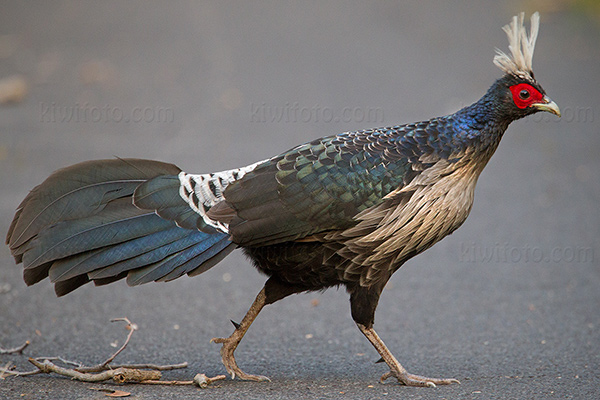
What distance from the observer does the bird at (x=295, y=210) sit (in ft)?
14.8

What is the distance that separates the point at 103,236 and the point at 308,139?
5.71 m

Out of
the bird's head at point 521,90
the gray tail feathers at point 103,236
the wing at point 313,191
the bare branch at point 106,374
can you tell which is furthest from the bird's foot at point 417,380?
the bird's head at point 521,90

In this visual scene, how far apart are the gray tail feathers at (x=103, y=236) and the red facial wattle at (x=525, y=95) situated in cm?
192

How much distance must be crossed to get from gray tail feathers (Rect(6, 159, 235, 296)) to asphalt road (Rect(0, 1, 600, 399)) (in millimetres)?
673

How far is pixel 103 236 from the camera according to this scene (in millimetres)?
4492

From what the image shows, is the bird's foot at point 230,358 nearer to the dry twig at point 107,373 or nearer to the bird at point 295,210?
the bird at point 295,210

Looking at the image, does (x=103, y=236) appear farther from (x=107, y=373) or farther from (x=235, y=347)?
(x=235, y=347)

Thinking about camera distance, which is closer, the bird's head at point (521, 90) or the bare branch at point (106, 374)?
the bare branch at point (106, 374)

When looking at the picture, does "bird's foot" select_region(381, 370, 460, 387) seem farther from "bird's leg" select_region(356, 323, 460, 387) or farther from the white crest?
the white crest

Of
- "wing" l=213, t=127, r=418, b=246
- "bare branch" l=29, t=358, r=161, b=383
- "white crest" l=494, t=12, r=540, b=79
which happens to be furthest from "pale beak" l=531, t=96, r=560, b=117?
"bare branch" l=29, t=358, r=161, b=383

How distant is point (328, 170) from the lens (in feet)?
15.1

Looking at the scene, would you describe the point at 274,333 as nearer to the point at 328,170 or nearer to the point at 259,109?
the point at 328,170

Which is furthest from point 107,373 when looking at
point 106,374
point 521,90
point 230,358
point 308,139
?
point 308,139

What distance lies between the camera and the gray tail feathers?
4445 millimetres
